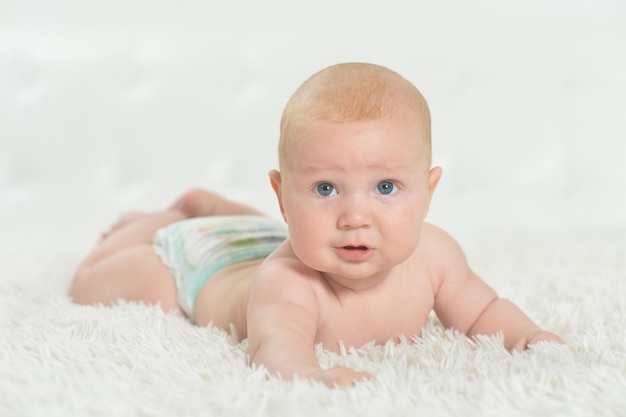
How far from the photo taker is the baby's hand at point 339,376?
907mm

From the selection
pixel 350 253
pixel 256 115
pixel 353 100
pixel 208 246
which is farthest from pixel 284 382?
pixel 256 115

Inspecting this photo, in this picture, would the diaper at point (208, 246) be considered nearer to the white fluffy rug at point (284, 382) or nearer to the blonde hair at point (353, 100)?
the white fluffy rug at point (284, 382)

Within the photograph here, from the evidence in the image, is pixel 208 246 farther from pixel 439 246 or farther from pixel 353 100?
pixel 353 100

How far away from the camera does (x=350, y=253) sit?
1054 millimetres

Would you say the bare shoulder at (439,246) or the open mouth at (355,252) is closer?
the open mouth at (355,252)

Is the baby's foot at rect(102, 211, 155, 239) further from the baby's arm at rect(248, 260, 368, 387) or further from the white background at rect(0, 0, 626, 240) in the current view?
the baby's arm at rect(248, 260, 368, 387)

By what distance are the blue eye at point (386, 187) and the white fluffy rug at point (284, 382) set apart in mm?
201

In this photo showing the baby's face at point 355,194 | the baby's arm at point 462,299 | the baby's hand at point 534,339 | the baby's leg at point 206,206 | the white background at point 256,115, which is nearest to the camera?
the baby's face at point 355,194

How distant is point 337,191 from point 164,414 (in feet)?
1.11

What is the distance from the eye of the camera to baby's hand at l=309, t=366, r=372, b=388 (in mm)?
907

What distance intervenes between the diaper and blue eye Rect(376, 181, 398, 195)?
474 mm

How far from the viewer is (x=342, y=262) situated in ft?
3.48

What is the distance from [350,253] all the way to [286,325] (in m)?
0.12

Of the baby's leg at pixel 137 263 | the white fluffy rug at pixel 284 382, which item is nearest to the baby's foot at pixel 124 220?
the baby's leg at pixel 137 263
